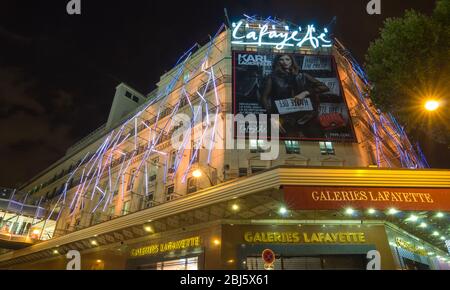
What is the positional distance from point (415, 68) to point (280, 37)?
1555 cm

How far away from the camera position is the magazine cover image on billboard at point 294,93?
21.0 meters

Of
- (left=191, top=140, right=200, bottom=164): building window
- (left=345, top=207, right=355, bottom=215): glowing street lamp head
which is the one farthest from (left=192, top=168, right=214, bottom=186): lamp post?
(left=345, top=207, right=355, bottom=215): glowing street lamp head

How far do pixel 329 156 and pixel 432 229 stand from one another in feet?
24.5

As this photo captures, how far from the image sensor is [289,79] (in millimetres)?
23438

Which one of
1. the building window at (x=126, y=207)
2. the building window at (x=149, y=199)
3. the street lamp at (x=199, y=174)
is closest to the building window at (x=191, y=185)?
the street lamp at (x=199, y=174)

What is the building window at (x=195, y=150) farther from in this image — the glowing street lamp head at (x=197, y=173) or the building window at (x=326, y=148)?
the building window at (x=326, y=148)

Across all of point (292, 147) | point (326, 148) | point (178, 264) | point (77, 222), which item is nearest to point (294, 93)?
point (292, 147)

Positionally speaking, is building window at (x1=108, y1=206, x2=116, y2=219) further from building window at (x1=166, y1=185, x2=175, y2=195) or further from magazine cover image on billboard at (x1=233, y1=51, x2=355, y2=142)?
magazine cover image on billboard at (x1=233, y1=51, x2=355, y2=142)

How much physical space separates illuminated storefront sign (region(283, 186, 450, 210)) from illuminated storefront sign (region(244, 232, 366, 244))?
150 inches

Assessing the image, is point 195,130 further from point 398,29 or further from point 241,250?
point 398,29

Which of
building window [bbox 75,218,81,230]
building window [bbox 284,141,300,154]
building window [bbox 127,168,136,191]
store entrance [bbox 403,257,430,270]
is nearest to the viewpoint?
store entrance [bbox 403,257,430,270]

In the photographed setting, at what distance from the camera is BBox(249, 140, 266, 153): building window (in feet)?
67.4

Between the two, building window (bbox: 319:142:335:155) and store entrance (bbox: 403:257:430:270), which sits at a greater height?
building window (bbox: 319:142:335:155)

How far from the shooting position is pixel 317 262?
51.9ft
